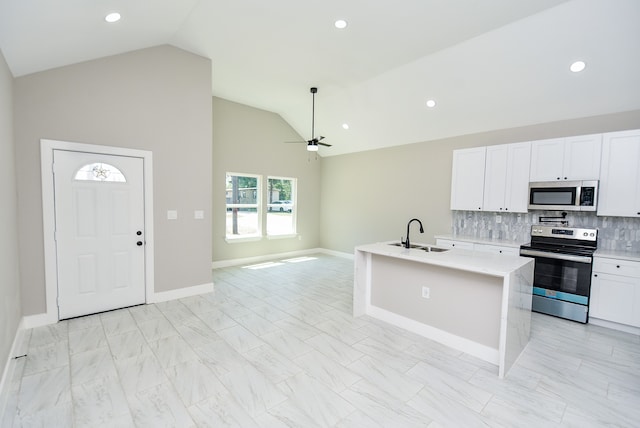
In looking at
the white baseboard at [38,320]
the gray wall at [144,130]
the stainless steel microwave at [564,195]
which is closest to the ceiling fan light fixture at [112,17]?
the gray wall at [144,130]

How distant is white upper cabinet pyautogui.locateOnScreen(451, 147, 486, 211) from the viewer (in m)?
4.79

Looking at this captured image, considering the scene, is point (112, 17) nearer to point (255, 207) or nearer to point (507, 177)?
point (255, 207)

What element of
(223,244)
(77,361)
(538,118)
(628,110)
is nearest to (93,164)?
(77,361)

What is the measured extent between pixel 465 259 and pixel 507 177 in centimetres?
224

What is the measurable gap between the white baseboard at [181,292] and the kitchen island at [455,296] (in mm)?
2387

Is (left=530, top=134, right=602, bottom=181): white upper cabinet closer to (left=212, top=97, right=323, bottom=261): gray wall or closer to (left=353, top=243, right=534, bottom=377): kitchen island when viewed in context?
(left=353, top=243, right=534, bottom=377): kitchen island

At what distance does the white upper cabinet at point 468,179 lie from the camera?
4785 mm

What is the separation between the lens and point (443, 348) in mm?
3037

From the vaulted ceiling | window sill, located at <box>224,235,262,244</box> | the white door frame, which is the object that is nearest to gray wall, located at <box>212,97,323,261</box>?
window sill, located at <box>224,235,262,244</box>

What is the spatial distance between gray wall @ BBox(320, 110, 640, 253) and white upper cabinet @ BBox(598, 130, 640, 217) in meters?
0.39

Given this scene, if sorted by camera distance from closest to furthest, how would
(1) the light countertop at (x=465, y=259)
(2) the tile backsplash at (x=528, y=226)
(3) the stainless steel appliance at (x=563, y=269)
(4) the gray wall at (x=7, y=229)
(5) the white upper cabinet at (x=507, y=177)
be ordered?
(4) the gray wall at (x=7, y=229)
(1) the light countertop at (x=465, y=259)
(3) the stainless steel appliance at (x=563, y=269)
(2) the tile backsplash at (x=528, y=226)
(5) the white upper cabinet at (x=507, y=177)

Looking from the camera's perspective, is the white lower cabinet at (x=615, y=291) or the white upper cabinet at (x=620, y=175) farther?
the white upper cabinet at (x=620, y=175)

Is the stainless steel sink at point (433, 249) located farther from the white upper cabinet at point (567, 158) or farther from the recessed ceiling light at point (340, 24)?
the recessed ceiling light at point (340, 24)

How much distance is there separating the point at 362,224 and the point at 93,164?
525cm
